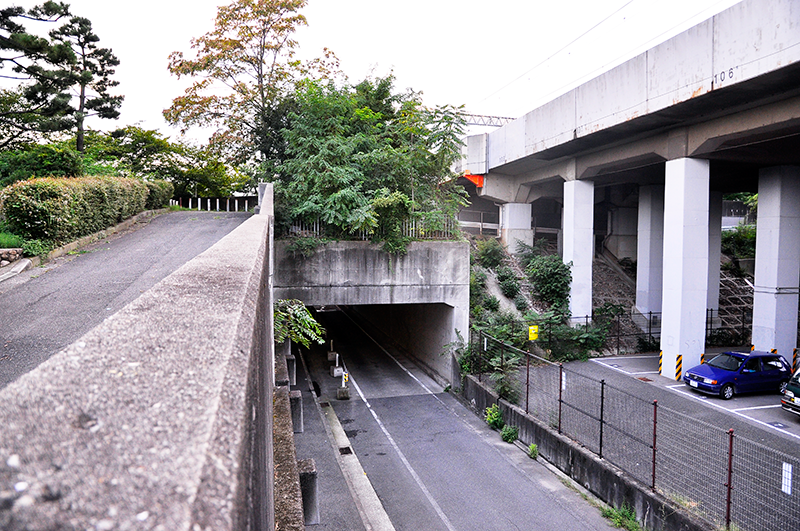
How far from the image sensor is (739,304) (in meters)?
28.6

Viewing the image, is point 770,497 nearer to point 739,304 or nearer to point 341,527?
point 341,527

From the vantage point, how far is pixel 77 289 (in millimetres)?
9156

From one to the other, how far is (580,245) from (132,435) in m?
26.2

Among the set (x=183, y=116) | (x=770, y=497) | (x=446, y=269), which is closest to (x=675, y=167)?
(x=446, y=269)

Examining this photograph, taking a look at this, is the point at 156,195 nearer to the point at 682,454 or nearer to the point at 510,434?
the point at 510,434

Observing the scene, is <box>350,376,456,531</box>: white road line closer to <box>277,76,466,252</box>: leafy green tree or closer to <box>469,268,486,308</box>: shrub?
<box>277,76,466,252</box>: leafy green tree

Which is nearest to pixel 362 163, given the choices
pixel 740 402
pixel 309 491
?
pixel 309 491

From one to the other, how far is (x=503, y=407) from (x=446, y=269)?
6.36 m

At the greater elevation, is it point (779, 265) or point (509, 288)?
point (779, 265)

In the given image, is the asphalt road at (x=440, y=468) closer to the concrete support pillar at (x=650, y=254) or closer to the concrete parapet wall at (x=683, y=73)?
the concrete parapet wall at (x=683, y=73)

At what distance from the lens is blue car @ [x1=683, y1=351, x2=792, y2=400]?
650 inches

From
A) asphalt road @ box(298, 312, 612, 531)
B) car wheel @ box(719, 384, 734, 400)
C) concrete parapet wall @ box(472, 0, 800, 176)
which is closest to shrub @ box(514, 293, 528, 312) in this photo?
asphalt road @ box(298, 312, 612, 531)

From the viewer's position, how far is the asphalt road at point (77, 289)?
628 cm

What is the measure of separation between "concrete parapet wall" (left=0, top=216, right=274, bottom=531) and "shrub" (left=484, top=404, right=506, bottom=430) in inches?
583
